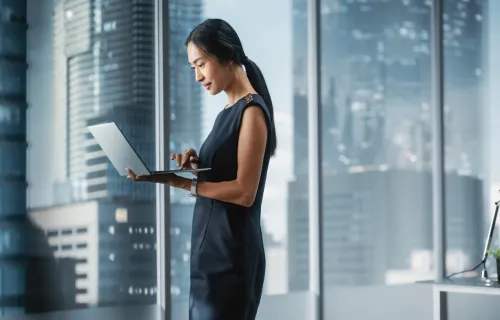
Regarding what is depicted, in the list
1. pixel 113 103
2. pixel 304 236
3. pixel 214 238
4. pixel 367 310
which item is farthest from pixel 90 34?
pixel 367 310

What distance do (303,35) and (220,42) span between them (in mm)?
2437

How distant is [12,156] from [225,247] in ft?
5.60

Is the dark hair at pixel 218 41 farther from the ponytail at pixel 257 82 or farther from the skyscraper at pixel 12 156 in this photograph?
the skyscraper at pixel 12 156

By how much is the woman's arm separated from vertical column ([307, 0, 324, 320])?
2.42m

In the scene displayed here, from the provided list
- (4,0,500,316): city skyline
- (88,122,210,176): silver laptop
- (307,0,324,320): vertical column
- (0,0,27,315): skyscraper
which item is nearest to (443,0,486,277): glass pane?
(4,0,500,316): city skyline

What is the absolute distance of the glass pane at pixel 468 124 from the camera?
498 centimetres

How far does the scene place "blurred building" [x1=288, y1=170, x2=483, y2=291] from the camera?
14.6 ft

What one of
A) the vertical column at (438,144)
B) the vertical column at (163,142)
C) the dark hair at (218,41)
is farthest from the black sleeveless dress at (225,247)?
the vertical column at (438,144)

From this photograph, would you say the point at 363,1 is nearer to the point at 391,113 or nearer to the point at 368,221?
the point at 391,113

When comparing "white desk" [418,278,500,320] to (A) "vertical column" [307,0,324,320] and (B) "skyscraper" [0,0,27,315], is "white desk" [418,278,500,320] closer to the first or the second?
(A) "vertical column" [307,0,324,320]

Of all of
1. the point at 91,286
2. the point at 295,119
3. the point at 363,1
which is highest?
the point at 363,1

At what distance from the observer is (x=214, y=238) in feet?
6.62

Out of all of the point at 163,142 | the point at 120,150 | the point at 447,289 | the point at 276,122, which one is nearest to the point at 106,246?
the point at 163,142

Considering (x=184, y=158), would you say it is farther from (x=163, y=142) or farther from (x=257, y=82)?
(x=163, y=142)
